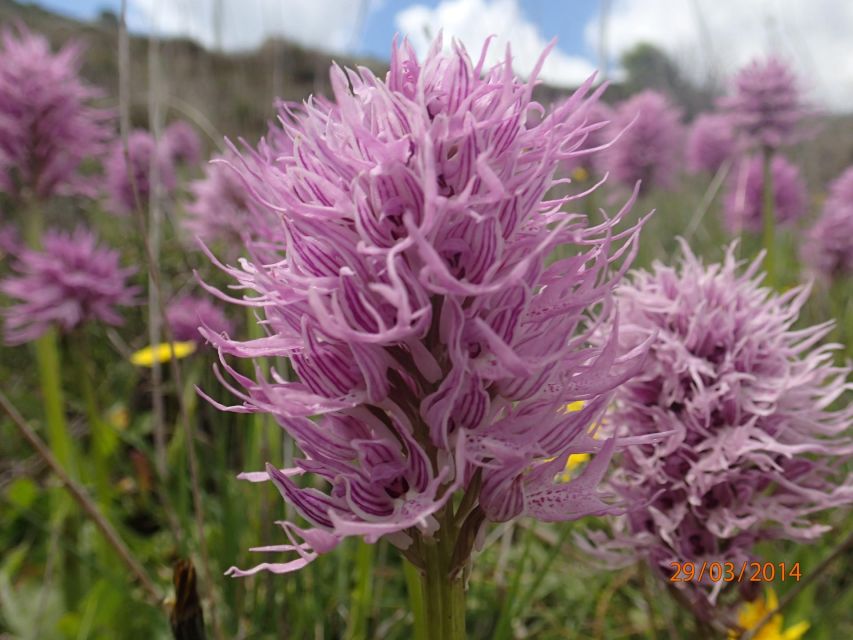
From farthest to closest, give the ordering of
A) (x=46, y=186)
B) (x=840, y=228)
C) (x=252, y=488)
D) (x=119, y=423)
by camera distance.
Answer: (x=840, y=228) → (x=119, y=423) → (x=46, y=186) → (x=252, y=488)

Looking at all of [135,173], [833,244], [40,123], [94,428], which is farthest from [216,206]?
[833,244]

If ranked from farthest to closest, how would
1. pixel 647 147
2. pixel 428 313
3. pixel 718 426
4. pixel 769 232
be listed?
1. pixel 647 147
2. pixel 769 232
3. pixel 718 426
4. pixel 428 313

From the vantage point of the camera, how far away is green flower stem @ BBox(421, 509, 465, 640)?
2.36 ft

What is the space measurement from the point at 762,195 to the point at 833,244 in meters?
0.80

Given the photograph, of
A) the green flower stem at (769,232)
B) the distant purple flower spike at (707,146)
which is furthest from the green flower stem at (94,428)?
the distant purple flower spike at (707,146)

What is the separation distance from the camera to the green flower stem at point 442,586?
72 centimetres

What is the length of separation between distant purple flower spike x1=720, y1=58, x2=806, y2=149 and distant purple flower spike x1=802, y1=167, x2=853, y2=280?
501mm

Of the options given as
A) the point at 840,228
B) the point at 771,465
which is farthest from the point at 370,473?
the point at 840,228

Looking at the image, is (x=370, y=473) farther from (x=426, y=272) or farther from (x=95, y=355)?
(x=95, y=355)

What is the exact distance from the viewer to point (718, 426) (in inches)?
40.1

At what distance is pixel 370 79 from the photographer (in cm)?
77

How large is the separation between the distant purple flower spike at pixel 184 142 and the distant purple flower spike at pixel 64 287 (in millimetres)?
3761

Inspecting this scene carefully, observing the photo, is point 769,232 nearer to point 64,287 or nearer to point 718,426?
point 718,426

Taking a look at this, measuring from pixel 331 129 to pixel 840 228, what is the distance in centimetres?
309
